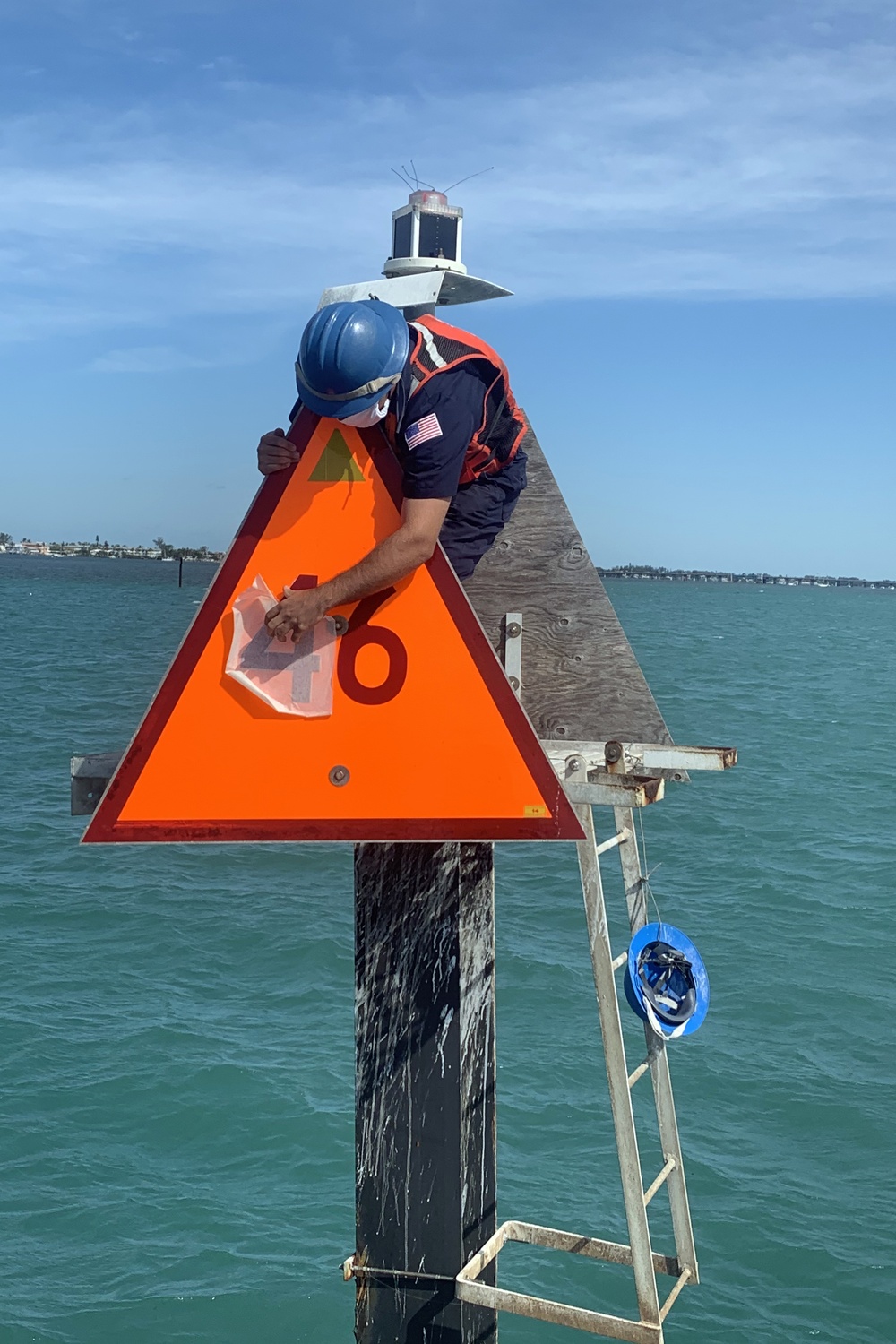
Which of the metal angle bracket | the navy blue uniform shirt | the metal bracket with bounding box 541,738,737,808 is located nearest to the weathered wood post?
the metal angle bracket

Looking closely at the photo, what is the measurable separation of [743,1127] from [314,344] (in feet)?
30.9

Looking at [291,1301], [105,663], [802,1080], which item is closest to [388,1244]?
[291,1301]

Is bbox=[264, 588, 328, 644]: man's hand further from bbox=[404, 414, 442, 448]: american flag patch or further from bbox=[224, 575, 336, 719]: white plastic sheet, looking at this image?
bbox=[404, 414, 442, 448]: american flag patch

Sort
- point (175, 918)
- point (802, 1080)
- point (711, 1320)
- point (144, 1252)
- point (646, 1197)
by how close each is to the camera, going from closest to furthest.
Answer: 1. point (646, 1197)
2. point (711, 1320)
3. point (144, 1252)
4. point (802, 1080)
5. point (175, 918)

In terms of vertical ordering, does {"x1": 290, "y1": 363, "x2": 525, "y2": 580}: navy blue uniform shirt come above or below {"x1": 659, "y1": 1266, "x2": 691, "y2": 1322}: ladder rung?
above

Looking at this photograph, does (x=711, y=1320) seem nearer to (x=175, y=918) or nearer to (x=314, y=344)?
(x=314, y=344)

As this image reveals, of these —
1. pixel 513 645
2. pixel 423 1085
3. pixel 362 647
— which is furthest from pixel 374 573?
pixel 423 1085

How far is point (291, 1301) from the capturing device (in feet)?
27.5

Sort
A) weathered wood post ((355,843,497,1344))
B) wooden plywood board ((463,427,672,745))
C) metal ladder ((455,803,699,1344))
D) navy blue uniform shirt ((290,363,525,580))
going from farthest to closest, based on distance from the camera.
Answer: wooden plywood board ((463,427,672,745)), metal ladder ((455,803,699,1344)), weathered wood post ((355,843,497,1344)), navy blue uniform shirt ((290,363,525,580))

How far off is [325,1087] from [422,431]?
899cm

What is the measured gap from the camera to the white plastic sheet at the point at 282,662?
3418 millimetres

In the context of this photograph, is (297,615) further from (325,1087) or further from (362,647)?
(325,1087)

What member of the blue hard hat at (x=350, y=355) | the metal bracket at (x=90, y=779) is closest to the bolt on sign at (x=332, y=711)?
the blue hard hat at (x=350, y=355)

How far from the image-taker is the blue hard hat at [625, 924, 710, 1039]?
16.2 ft
